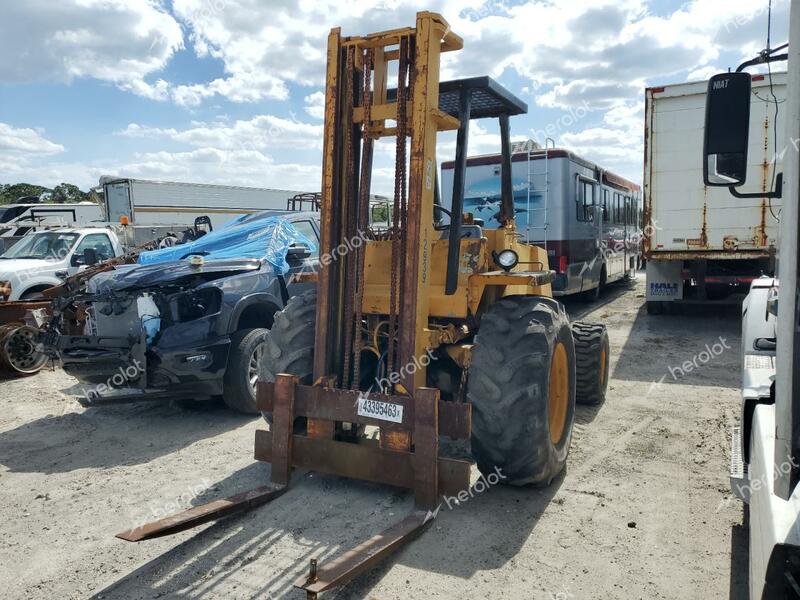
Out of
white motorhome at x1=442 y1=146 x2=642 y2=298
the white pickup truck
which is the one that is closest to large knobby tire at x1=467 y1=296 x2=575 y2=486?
white motorhome at x1=442 y1=146 x2=642 y2=298

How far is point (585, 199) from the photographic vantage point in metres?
13.2

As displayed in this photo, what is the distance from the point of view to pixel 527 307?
4.30 m

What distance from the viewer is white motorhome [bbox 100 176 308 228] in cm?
1970

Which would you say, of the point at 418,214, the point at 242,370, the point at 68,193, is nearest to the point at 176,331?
the point at 242,370

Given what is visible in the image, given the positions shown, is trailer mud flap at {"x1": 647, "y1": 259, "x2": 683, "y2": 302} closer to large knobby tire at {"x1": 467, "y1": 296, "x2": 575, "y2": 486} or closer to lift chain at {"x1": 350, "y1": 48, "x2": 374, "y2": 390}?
large knobby tire at {"x1": 467, "y1": 296, "x2": 575, "y2": 486}

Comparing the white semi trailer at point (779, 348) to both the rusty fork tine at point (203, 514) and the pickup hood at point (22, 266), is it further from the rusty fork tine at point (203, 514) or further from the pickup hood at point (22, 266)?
the pickup hood at point (22, 266)

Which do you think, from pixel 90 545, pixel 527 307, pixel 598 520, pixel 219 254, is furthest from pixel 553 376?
pixel 219 254

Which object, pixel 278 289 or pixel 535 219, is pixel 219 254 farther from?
pixel 535 219

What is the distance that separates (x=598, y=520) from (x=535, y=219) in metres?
8.54

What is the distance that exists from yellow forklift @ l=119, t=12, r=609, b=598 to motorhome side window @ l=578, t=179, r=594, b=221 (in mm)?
8354

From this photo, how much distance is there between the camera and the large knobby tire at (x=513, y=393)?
3.94m

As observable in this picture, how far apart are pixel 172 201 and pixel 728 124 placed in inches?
826

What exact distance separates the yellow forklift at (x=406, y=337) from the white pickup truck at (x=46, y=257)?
7388mm

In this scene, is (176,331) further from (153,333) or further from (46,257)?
(46,257)
